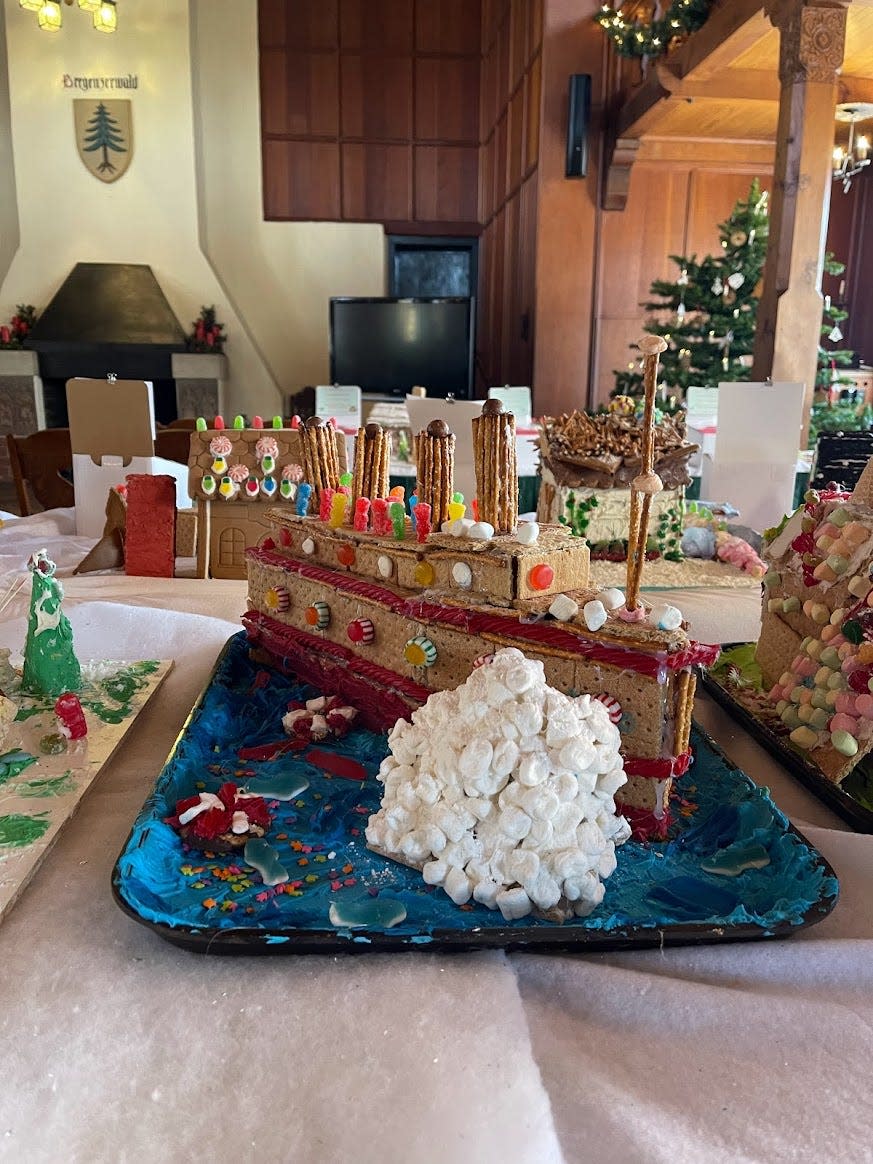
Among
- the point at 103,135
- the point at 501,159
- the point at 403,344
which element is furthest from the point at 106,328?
the point at 501,159

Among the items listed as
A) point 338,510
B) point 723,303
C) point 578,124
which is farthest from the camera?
point 578,124

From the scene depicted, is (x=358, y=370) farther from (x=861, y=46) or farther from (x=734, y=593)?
(x=734, y=593)

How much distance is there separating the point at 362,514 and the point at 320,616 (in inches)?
8.0

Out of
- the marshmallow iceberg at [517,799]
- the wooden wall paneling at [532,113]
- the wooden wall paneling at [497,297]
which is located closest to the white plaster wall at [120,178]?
the wooden wall paneling at [497,297]

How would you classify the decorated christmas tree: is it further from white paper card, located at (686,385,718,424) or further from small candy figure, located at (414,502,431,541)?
small candy figure, located at (414,502,431,541)

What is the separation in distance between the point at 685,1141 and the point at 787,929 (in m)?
0.28

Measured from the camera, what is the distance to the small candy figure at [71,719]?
1438 mm

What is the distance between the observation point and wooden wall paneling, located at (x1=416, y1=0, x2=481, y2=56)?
8.07 m

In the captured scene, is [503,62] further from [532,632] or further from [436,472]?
[532,632]

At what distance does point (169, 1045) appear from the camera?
0.86 metres

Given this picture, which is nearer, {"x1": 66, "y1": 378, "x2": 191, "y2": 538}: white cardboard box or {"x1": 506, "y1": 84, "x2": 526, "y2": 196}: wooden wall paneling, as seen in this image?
{"x1": 66, "y1": 378, "x2": 191, "y2": 538}: white cardboard box

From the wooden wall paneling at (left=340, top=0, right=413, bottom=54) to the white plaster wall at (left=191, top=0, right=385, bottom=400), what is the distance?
822mm

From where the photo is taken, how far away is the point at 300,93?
8.15 meters

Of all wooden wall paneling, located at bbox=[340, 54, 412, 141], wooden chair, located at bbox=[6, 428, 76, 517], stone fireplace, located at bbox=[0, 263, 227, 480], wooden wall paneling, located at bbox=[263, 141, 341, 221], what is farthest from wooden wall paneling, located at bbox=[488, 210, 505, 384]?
wooden chair, located at bbox=[6, 428, 76, 517]
